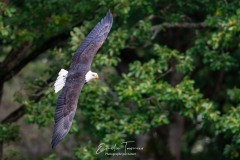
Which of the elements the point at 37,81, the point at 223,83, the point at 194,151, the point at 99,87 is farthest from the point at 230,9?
the point at 194,151

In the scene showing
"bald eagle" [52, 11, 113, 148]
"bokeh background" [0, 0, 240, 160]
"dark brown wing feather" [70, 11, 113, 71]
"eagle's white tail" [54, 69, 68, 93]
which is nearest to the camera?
"bald eagle" [52, 11, 113, 148]

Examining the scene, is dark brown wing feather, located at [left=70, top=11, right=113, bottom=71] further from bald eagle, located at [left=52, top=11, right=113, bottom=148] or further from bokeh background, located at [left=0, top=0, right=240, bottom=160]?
bokeh background, located at [left=0, top=0, right=240, bottom=160]

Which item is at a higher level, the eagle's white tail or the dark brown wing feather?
the dark brown wing feather

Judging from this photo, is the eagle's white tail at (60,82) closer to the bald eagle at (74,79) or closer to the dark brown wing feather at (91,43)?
the bald eagle at (74,79)

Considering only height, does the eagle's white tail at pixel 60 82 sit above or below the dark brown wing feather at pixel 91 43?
below

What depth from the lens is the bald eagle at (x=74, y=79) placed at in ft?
37.2

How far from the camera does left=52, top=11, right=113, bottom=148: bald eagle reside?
37.2 ft

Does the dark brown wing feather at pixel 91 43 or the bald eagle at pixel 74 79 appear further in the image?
the dark brown wing feather at pixel 91 43

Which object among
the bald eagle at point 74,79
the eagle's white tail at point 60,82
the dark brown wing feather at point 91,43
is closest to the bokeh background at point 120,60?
the dark brown wing feather at point 91,43

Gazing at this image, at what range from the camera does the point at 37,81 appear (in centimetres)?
1437

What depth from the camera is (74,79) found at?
1187cm

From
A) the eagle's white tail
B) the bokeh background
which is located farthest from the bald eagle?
the bokeh background

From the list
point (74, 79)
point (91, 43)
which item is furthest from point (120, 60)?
point (74, 79)

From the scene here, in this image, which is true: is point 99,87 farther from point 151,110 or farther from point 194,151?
point 194,151
